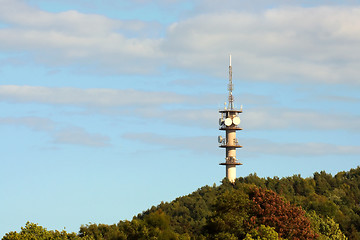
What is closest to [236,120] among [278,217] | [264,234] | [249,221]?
[278,217]

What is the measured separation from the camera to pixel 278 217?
82562 mm

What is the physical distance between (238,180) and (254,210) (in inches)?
2667

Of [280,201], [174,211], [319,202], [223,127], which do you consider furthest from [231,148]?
[280,201]

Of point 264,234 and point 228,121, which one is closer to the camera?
point 264,234

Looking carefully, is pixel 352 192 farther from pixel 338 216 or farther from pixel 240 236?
pixel 240 236

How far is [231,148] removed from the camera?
149 metres

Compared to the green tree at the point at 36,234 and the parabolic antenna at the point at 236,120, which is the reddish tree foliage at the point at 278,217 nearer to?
the green tree at the point at 36,234

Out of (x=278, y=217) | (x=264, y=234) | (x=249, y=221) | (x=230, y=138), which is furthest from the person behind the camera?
(x=230, y=138)

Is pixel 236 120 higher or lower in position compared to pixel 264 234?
higher

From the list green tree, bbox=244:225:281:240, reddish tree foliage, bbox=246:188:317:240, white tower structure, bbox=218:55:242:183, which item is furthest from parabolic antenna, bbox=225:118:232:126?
green tree, bbox=244:225:281:240

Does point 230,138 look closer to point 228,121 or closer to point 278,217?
point 228,121

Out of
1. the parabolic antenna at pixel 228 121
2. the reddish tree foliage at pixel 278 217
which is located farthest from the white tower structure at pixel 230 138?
the reddish tree foliage at pixel 278 217

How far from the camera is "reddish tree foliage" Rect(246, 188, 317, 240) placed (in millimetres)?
82000

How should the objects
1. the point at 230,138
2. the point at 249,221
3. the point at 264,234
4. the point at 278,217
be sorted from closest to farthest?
the point at 264,234 < the point at 249,221 < the point at 278,217 < the point at 230,138
